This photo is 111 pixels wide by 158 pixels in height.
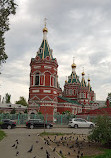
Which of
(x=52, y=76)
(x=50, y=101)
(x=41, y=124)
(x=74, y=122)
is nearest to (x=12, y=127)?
(x=41, y=124)

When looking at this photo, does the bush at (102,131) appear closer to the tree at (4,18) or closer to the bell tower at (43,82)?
the tree at (4,18)

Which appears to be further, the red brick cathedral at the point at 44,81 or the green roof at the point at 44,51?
the green roof at the point at 44,51

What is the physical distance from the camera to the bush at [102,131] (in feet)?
33.5

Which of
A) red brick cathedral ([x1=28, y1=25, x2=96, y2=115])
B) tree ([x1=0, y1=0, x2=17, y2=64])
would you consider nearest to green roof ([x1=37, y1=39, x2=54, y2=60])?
red brick cathedral ([x1=28, y1=25, x2=96, y2=115])

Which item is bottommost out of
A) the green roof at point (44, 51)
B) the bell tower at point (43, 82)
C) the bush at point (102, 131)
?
the bush at point (102, 131)

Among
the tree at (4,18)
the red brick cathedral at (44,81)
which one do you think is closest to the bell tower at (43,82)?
the red brick cathedral at (44,81)

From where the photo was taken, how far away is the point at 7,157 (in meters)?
8.07

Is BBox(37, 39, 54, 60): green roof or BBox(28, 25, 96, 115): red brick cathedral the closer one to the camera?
BBox(28, 25, 96, 115): red brick cathedral

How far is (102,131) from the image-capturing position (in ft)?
34.5

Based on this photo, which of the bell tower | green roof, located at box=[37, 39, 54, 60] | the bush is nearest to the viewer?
the bush

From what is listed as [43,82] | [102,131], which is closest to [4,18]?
[102,131]

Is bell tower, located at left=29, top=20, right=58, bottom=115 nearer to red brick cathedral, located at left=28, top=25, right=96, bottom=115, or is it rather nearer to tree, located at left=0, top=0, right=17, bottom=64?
red brick cathedral, located at left=28, top=25, right=96, bottom=115

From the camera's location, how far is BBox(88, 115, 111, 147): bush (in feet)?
33.5

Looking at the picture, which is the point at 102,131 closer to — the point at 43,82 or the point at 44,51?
the point at 43,82
